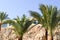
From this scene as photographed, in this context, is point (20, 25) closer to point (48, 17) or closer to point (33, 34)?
point (48, 17)

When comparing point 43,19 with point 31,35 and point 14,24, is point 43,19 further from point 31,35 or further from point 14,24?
point 31,35

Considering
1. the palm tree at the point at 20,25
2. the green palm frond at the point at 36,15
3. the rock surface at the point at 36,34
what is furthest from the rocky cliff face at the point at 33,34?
the green palm frond at the point at 36,15

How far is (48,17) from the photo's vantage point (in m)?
18.9

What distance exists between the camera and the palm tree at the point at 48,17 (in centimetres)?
1858

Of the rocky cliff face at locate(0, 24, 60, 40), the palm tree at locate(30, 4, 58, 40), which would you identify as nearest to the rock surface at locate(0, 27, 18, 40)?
the rocky cliff face at locate(0, 24, 60, 40)

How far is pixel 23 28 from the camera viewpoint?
2175 cm

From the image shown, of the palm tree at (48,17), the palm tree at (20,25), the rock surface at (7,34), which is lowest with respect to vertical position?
the rock surface at (7,34)

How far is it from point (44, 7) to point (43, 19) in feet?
4.15

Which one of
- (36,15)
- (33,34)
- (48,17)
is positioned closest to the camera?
(48,17)

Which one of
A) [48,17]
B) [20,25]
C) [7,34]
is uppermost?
[48,17]

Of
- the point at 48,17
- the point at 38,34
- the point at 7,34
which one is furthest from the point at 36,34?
the point at 48,17

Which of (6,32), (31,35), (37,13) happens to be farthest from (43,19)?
(6,32)

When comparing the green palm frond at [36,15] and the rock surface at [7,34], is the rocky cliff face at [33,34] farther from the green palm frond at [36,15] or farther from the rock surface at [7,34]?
the green palm frond at [36,15]

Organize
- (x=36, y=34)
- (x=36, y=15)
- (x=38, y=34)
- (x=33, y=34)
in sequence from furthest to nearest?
(x=33, y=34) → (x=36, y=34) → (x=38, y=34) → (x=36, y=15)
